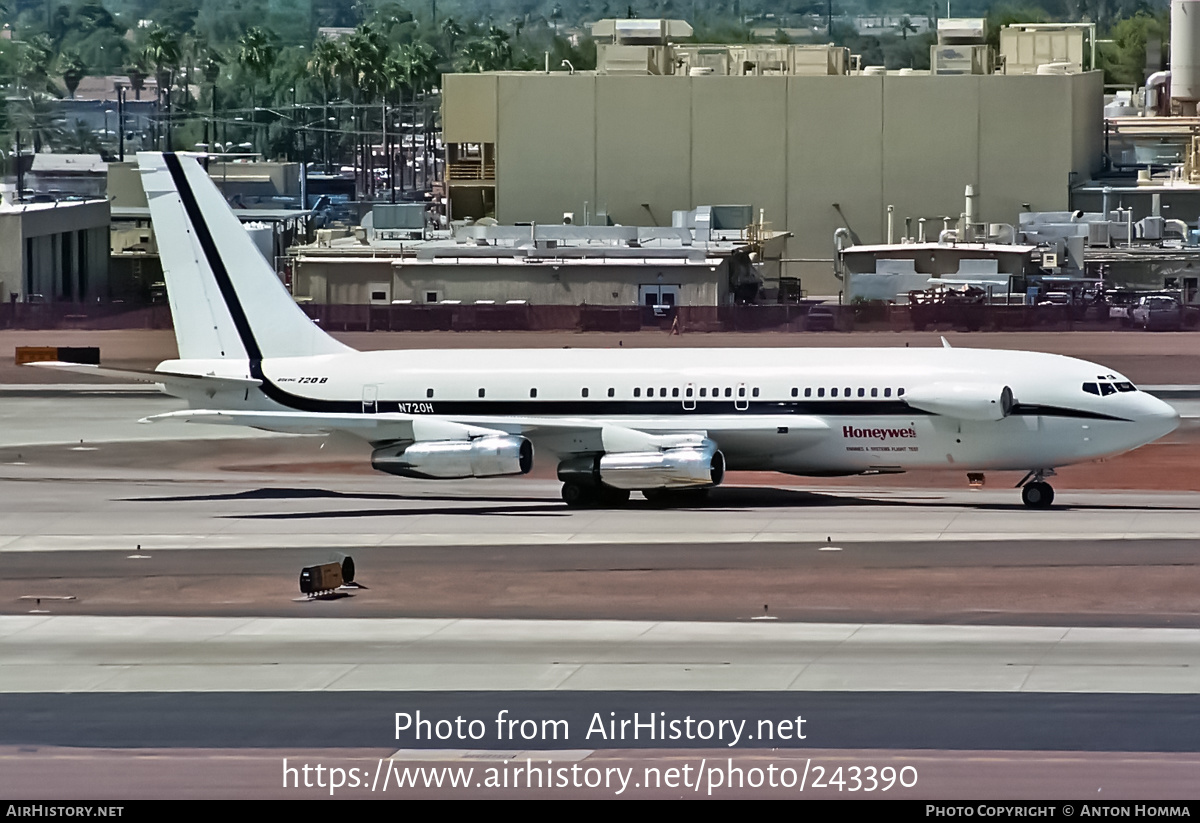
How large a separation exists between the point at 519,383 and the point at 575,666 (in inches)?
876

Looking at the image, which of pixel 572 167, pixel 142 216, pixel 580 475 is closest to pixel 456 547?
pixel 580 475

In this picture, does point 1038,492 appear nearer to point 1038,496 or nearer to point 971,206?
point 1038,496

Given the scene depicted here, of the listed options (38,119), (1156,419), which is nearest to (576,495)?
(1156,419)

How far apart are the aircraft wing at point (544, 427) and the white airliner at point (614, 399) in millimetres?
49

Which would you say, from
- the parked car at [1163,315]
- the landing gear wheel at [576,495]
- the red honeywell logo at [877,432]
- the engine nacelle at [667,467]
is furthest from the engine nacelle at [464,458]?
the parked car at [1163,315]

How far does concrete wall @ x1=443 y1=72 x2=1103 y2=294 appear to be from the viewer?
384 feet

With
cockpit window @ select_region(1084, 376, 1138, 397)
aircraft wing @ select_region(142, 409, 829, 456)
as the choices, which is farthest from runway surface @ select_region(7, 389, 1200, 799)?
cockpit window @ select_region(1084, 376, 1138, 397)

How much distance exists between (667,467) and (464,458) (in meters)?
5.20

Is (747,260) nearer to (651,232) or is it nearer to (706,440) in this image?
(651,232)

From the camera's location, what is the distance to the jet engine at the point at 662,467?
48906mm

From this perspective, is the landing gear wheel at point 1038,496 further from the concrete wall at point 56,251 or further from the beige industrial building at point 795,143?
the concrete wall at point 56,251

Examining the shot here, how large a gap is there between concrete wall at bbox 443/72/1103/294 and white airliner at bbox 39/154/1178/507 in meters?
67.1

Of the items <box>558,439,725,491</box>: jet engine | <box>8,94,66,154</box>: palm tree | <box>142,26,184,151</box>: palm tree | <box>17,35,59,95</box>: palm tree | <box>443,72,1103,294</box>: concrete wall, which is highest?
<box>142,26,184,151</box>: palm tree

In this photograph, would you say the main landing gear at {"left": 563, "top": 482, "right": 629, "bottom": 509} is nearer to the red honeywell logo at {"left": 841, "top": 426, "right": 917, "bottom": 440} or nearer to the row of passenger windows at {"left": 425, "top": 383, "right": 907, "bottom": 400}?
the row of passenger windows at {"left": 425, "top": 383, "right": 907, "bottom": 400}
